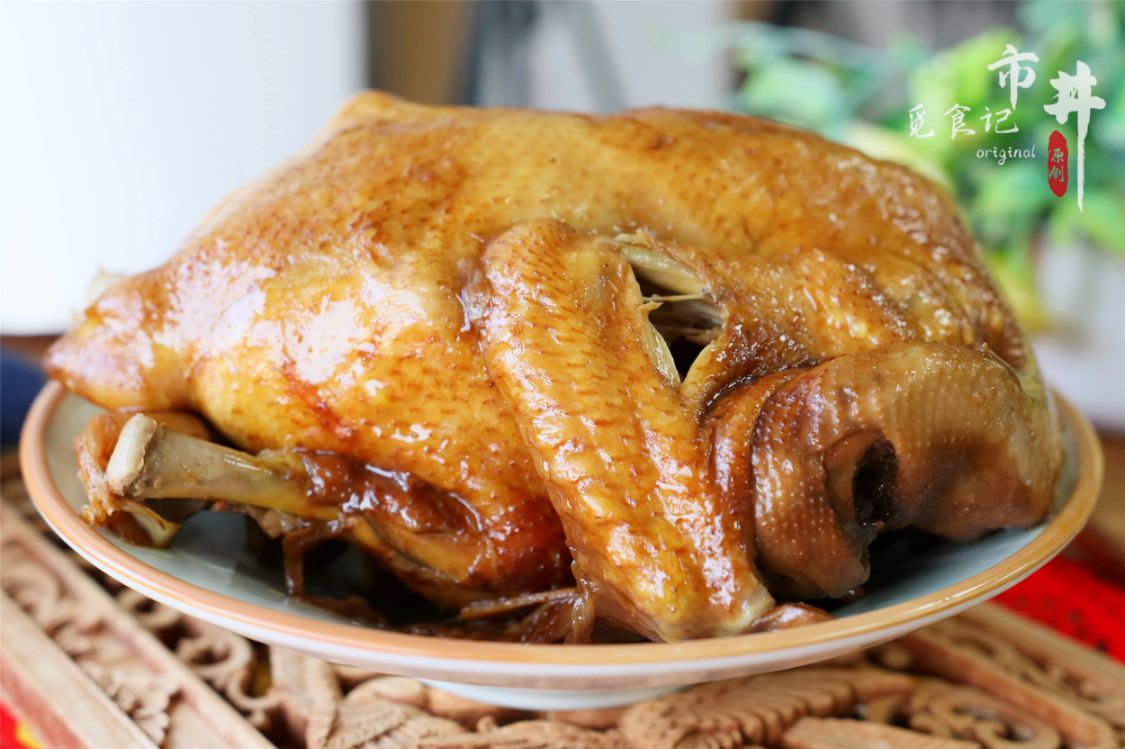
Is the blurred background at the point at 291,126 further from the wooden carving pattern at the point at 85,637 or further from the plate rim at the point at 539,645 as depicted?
the plate rim at the point at 539,645

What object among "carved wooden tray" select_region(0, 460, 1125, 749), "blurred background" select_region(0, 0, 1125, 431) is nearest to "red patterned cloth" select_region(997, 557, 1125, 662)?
"carved wooden tray" select_region(0, 460, 1125, 749)

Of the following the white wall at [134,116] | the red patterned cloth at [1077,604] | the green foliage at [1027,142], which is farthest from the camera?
the green foliage at [1027,142]

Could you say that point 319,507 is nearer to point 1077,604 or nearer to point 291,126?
point 1077,604

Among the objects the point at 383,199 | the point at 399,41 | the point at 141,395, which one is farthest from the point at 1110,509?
the point at 399,41

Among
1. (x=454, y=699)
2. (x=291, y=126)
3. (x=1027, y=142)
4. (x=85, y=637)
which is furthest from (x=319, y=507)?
(x=1027, y=142)

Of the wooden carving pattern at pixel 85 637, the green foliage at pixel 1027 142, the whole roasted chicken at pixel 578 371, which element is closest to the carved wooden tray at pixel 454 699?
the wooden carving pattern at pixel 85 637

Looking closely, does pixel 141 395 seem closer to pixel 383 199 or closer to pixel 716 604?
pixel 383 199

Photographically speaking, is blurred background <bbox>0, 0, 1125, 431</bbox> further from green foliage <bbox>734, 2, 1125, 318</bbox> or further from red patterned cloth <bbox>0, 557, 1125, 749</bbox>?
red patterned cloth <bbox>0, 557, 1125, 749</bbox>
